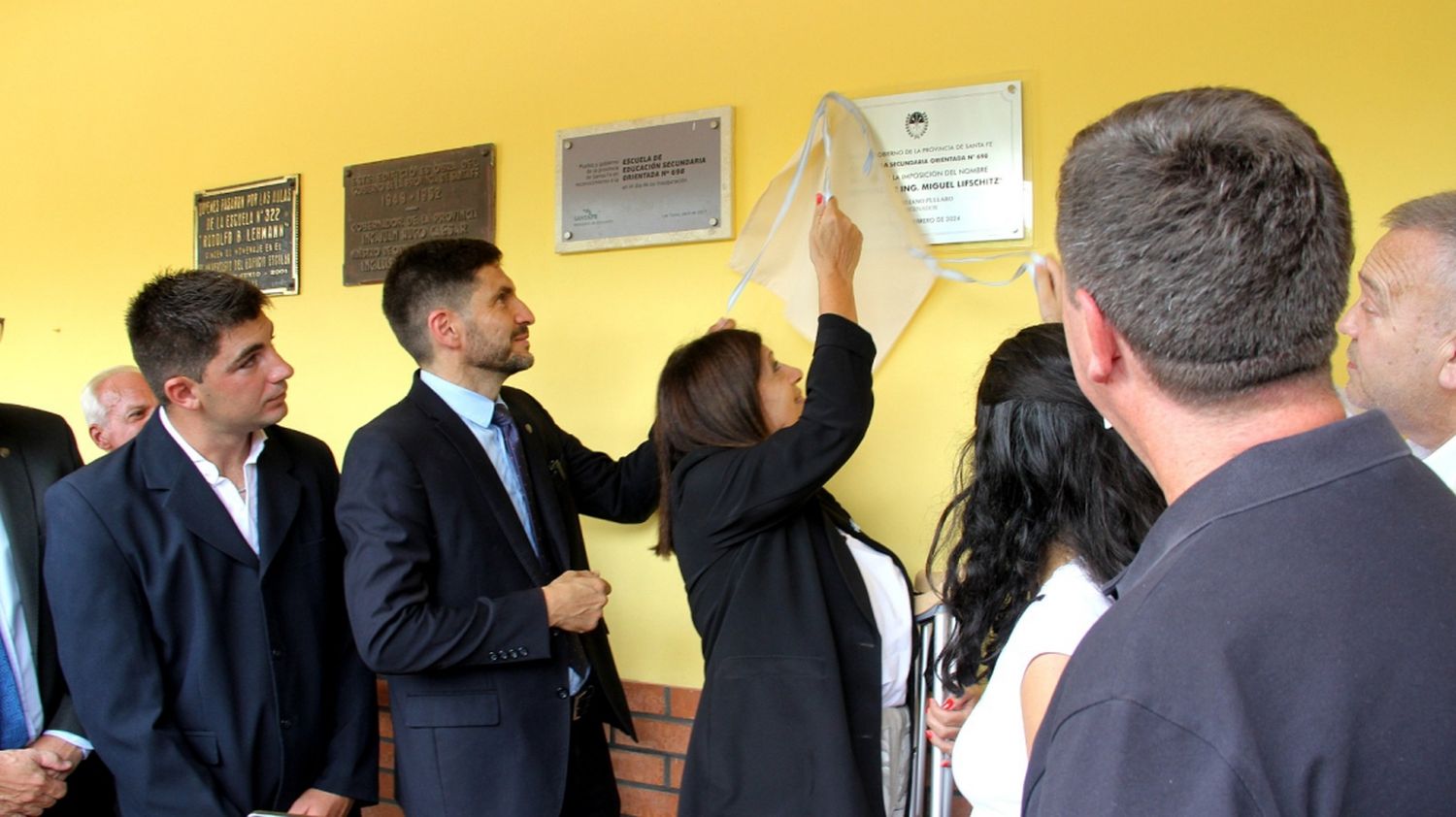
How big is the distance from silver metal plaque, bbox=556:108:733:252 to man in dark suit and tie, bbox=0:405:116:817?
136 cm

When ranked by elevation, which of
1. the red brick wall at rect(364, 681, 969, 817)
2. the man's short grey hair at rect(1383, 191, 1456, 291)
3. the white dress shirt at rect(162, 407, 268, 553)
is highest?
the man's short grey hair at rect(1383, 191, 1456, 291)

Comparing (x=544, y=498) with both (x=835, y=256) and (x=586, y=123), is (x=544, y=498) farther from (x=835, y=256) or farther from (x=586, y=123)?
(x=586, y=123)

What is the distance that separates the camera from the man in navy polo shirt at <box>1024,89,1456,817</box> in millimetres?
675

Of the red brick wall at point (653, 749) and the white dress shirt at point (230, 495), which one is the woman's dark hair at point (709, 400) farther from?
the white dress shirt at point (230, 495)

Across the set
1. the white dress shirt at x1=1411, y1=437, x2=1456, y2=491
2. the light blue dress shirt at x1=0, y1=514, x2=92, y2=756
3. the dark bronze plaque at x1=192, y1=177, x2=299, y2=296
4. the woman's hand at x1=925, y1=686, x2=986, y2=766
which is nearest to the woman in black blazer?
the woman's hand at x1=925, y1=686, x2=986, y2=766

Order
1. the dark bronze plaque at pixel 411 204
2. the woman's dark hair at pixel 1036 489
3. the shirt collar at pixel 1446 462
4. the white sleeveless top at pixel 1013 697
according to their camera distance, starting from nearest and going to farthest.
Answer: the white sleeveless top at pixel 1013 697, the woman's dark hair at pixel 1036 489, the shirt collar at pixel 1446 462, the dark bronze plaque at pixel 411 204

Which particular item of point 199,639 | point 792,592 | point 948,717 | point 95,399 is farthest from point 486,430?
point 95,399

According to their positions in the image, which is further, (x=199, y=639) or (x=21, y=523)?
(x=21, y=523)

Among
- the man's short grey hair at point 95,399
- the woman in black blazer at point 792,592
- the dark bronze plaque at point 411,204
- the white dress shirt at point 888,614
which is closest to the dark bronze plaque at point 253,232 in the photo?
the dark bronze plaque at point 411,204

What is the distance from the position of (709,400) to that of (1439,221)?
1.34 metres

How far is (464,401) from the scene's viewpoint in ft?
7.86

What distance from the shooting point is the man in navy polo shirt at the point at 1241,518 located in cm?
67

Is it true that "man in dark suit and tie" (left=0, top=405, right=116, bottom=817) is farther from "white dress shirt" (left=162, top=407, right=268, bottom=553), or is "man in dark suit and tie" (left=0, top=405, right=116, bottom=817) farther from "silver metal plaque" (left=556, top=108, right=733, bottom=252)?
"silver metal plaque" (left=556, top=108, right=733, bottom=252)

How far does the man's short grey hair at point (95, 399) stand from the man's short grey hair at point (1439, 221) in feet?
11.4
